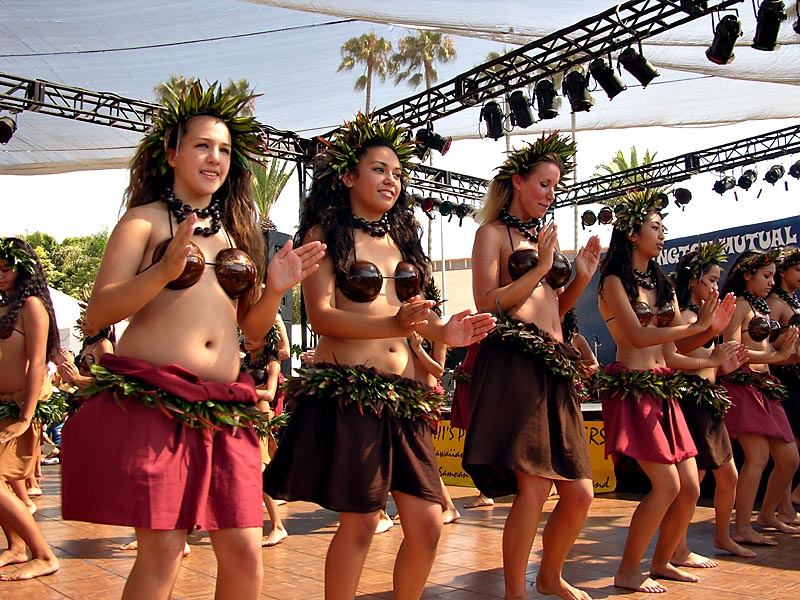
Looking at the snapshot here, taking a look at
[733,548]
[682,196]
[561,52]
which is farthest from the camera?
[682,196]

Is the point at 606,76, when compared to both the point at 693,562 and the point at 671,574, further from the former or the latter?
the point at 671,574

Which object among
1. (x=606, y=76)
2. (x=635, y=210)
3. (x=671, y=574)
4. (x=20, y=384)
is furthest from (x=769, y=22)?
(x=20, y=384)

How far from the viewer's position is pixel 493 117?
433 inches

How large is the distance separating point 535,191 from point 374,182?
95 centimetres

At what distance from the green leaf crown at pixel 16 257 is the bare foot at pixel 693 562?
4.02 meters

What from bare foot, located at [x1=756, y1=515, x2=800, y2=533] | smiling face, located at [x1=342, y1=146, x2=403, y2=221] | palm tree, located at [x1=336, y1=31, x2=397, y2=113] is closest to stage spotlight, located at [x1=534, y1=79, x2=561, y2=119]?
palm tree, located at [x1=336, y1=31, x2=397, y2=113]

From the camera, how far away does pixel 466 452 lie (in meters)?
Result: 3.62

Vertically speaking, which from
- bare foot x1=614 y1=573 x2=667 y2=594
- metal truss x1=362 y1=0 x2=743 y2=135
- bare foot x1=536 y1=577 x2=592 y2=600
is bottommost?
bare foot x1=614 y1=573 x2=667 y2=594

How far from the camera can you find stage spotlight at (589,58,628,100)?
30.8 ft

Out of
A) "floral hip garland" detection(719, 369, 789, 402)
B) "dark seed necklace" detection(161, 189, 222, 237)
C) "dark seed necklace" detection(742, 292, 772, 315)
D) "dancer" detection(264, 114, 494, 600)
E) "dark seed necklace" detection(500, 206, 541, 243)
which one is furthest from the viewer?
"dark seed necklace" detection(742, 292, 772, 315)

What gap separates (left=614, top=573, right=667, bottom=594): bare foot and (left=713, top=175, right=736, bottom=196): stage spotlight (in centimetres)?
1166

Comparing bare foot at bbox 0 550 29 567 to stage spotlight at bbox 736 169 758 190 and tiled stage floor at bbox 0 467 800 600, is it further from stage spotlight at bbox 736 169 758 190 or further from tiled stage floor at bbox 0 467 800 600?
stage spotlight at bbox 736 169 758 190

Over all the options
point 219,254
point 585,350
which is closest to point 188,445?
point 219,254

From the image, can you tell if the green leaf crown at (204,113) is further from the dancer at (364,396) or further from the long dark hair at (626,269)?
the long dark hair at (626,269)
